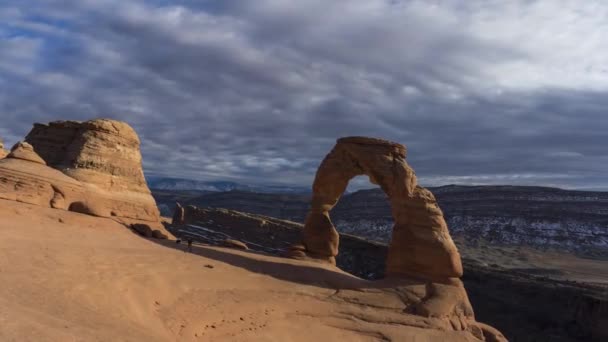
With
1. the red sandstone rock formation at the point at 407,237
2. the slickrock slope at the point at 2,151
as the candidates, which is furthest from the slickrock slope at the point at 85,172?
the red sandstone rock formation at the point at 407,237

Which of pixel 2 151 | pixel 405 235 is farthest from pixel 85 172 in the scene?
pixel 405 235

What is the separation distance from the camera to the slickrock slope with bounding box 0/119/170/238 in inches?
762

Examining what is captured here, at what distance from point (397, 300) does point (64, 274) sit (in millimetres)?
9899

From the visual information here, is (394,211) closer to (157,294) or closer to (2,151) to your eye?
(157,294)

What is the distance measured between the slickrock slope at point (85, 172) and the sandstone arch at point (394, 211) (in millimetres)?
7205

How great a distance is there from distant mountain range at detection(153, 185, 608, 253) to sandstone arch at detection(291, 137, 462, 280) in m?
41.1

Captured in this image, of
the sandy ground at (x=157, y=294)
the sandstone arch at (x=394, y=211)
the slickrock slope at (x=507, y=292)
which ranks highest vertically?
the sandstone arch at (x=394, y=211)

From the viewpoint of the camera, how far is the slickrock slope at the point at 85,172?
19.4m

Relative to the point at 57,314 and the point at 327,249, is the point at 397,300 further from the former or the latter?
the point at 57,314

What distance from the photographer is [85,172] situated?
22562 millimetres

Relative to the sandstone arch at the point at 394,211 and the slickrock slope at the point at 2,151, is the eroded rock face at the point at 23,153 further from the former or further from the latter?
the sandstone arch at the point at 394,211

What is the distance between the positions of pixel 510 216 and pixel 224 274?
202ft

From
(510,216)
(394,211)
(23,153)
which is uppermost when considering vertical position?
(23,153)

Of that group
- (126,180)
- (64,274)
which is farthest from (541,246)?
(64,274)
